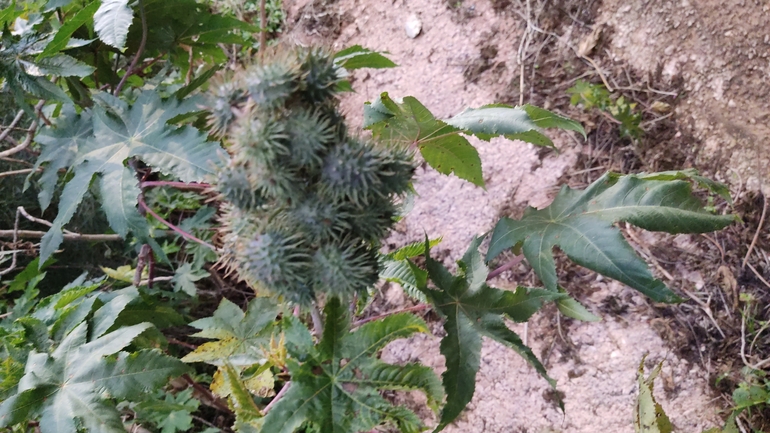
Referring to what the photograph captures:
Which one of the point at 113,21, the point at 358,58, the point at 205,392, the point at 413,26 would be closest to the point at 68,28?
the point at 113,21

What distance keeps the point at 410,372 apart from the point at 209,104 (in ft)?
2.56

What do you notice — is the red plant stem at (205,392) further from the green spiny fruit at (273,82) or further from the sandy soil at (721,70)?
the sandy soil at (721,70)

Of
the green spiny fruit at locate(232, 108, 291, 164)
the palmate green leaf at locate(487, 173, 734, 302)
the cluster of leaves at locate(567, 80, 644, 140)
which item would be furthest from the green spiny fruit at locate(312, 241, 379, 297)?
the cluster of leaves at locate(567, 80, 644, 140)

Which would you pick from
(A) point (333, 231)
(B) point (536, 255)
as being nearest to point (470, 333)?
(B) point (536, 255)

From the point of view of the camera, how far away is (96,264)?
279 centimetres

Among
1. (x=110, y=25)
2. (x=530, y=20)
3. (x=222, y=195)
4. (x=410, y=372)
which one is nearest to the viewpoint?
(x=222, y=195)

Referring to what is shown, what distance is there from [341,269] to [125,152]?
2.93 ft

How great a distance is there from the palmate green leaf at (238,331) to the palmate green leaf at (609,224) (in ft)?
2.58

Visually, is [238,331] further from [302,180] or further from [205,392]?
[302,180]

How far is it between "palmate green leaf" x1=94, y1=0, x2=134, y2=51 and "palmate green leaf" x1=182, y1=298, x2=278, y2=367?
911mm

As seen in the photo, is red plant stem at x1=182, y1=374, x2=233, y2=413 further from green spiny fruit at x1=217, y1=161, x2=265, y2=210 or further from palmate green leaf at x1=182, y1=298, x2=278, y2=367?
green spiny fruit at x1=217, y1=161, x2=265, y2=210

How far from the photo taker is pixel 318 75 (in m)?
1.01

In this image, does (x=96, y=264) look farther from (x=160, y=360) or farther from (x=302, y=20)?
(x=302, y=20)

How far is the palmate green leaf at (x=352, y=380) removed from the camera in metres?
1.19
